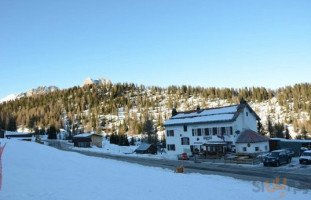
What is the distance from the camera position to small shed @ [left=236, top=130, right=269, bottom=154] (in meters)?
42.2

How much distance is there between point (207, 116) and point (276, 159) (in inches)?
761

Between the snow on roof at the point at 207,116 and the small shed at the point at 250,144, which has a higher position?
the snow on roof at the point at 207,116

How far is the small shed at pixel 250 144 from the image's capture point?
42.2 meters

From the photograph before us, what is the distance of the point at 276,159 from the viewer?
32.2 meters

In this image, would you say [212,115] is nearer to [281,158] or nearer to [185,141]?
[185,141]

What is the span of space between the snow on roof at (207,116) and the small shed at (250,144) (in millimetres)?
3825

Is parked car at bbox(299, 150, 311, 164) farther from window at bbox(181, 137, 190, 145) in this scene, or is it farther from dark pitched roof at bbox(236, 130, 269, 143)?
window at bbox(181, 137, 190, 145)

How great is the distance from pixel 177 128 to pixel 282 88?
160354 mm

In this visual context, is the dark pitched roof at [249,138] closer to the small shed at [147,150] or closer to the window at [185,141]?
the window at [185,141]

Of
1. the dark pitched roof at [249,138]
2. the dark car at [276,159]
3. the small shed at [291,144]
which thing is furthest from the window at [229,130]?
the dark car at [276,159]

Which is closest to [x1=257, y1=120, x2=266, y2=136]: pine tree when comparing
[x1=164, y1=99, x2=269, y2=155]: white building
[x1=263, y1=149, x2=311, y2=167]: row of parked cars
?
[x1=164, y1=99, x2=269, y2=155]: white building

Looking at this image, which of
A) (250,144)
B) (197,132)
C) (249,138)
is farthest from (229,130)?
(197,132)

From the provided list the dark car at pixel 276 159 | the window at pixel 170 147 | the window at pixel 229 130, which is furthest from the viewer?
the window at pixel 170 147

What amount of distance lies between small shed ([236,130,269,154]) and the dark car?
26.5ft
